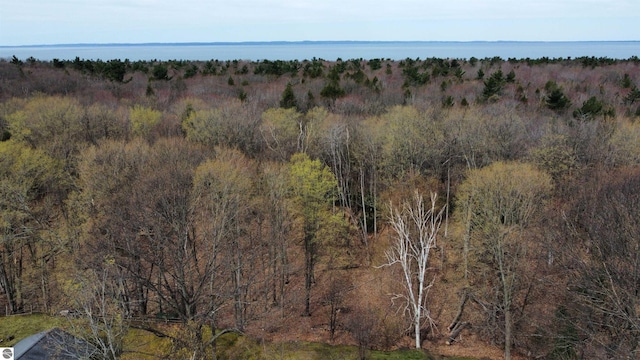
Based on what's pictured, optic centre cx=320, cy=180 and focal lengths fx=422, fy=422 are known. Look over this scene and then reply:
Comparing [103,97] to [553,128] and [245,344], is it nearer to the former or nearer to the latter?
[245,344]

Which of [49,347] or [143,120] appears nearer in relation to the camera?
[49,347]

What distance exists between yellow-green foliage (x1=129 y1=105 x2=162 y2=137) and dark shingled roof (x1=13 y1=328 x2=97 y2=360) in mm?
26207

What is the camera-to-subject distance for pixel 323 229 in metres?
28.8

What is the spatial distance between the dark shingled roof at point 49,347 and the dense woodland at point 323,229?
1.02 meters

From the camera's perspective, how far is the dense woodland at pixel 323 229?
777 inches

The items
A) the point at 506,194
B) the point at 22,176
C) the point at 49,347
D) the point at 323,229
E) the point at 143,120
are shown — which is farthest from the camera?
the point at 143,120

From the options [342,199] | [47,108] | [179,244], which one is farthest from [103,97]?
[179,244]

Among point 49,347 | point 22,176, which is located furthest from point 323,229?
point 22,176

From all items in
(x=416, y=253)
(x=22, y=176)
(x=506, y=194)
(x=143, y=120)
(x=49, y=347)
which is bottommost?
(x=49, y=347)

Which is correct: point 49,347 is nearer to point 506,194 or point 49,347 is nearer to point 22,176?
point 22,176

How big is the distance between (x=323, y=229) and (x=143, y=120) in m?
24.3

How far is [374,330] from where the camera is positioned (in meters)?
25.8

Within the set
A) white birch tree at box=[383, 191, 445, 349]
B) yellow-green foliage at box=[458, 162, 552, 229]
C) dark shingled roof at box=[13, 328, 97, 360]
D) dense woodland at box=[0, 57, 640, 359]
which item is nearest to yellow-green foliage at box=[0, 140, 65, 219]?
dense woodland at box=[0, 57, 640, 359]

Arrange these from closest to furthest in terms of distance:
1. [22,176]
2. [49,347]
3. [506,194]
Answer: [49,347]
[506,194]
[22,176]
